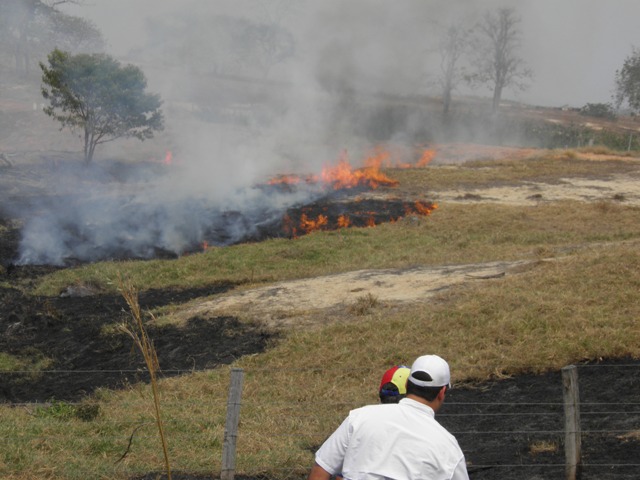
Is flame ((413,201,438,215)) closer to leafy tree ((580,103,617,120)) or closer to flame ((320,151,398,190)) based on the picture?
flame ((320,151,398,190))

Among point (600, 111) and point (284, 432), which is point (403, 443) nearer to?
point (284, 432)

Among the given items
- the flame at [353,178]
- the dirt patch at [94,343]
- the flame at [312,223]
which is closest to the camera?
the dirt patch at [94,343]

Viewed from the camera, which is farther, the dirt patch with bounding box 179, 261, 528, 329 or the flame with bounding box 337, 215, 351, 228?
the flame with bounding box 337, 215, 351, 228

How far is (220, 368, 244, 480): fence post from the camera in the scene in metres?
6.37

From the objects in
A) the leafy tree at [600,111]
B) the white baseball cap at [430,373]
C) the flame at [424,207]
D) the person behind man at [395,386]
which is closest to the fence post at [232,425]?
the person behind man at [395,386]

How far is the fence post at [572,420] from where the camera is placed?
6.40 m

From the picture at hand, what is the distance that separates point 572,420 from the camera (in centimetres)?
642

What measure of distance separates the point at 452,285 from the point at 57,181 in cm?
2184

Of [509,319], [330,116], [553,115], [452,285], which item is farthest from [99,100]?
[553,115]

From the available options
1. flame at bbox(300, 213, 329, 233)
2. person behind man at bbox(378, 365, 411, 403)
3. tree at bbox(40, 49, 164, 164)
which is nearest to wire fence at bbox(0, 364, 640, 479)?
person behind man at bbox(378, 365, 411, 403)

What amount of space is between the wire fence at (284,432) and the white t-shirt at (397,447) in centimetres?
310

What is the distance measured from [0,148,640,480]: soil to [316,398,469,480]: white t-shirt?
365 centimetres

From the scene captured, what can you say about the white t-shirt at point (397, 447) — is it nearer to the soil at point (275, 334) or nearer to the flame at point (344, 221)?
the soil at point (275, 334)

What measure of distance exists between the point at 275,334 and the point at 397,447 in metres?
9.11
